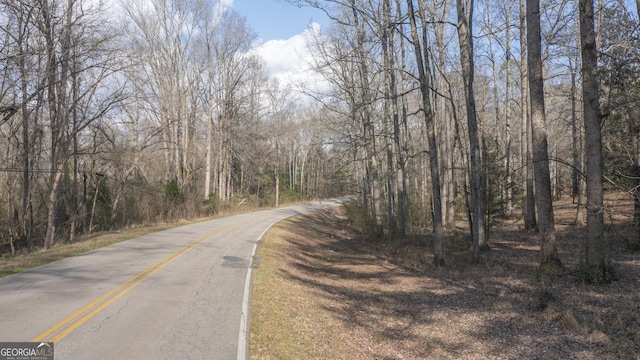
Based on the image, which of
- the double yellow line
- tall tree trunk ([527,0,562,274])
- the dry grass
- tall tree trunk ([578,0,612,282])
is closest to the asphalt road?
the double yellow line

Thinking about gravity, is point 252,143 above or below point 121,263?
above

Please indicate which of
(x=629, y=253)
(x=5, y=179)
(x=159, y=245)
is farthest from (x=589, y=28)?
(x=5, y=179)

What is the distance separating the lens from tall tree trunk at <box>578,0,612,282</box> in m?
8.07

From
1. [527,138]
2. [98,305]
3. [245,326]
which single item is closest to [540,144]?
[245,326]

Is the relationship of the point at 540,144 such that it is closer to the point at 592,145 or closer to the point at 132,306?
the point at 592,145

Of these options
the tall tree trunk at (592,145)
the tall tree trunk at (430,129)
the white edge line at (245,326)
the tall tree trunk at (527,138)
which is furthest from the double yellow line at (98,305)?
the tall tree trunk at (527,138)

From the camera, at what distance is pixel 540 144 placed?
9.35 meters

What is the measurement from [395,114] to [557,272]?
1003 cm

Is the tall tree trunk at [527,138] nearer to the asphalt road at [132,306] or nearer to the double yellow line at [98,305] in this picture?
the asphalt road at [132,306]

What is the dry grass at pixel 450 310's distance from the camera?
20.8 feet

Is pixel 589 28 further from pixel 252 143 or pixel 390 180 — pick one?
pixel 252 143

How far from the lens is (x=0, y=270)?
388 inches

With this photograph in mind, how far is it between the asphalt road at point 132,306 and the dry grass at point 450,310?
584 millimetres

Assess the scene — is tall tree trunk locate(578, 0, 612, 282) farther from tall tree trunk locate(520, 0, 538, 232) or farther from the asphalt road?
tall tree trunk locate(520, 0, 538, 232)
